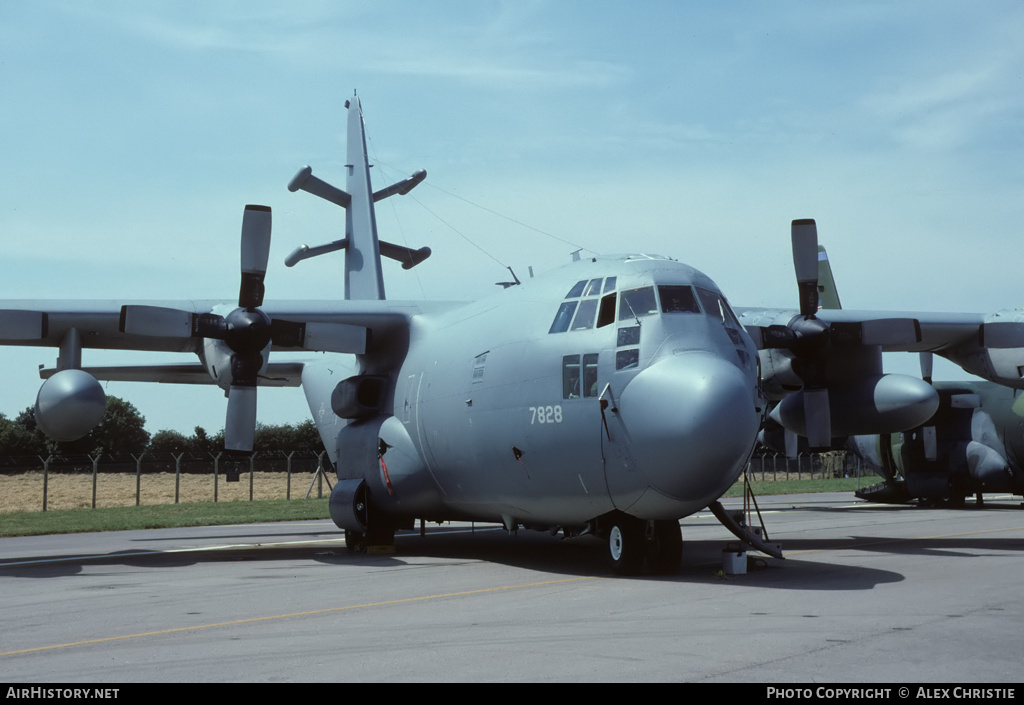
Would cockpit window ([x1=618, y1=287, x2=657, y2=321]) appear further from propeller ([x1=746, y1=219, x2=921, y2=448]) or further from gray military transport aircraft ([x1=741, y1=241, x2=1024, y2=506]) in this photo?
gray military transport aircraft ([x1=741, y1=241, x2=1024, y2=506])

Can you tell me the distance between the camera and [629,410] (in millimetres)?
11812

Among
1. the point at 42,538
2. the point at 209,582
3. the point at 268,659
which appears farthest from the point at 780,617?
the point at 42,538

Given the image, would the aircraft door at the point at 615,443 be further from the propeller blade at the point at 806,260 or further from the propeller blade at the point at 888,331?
the propeller blade at the point at 888,331

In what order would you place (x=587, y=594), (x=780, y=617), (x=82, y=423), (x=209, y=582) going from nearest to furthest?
(x=780, y=617), (x=587, y=594), (x=209, y=582), (x=82, y=423)

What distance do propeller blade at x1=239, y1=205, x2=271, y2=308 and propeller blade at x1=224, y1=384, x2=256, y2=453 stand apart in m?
1.39

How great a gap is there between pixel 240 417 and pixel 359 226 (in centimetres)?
841

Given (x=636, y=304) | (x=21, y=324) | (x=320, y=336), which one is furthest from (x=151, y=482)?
(x=636, y=304)

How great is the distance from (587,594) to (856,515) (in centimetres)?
1941

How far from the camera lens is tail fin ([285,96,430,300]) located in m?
23.0

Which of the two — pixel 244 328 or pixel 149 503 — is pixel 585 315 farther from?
pixel 149 503

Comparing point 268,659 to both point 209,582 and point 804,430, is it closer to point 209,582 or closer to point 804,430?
point 209,582

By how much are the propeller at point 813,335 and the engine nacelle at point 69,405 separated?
10.5 m

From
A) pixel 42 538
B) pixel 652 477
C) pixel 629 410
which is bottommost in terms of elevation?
pixel 42 538

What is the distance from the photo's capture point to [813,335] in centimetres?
1573
